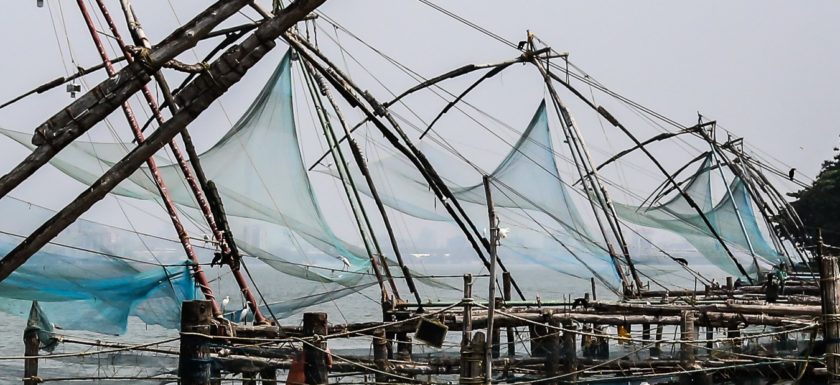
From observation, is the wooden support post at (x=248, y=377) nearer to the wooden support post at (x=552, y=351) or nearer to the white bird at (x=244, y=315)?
the white bird at (x=244, y=315)

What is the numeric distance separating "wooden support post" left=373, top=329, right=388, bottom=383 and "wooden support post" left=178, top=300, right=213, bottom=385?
2.45 meters

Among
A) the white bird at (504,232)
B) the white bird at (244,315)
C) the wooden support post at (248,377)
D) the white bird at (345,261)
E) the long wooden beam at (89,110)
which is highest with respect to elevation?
the long wooden beam at (89,110)

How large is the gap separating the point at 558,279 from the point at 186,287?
60506 millimetres

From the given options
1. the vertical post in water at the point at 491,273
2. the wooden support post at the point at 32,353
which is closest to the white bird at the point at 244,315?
the wooden support post at the point at 32,353

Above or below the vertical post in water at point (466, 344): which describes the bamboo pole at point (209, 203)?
above

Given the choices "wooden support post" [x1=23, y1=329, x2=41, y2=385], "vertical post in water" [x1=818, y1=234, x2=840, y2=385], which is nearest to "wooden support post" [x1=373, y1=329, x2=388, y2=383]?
"wooden support post" [x1=23, y1=329, x2=41, y2=385]

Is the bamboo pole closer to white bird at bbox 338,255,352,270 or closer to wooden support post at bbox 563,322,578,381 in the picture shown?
white bird at bbox 338,255,352,270

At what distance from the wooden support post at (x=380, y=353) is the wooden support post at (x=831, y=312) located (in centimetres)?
443

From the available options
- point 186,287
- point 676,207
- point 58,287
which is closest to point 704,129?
point 676,207

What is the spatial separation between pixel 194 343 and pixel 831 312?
5.80 meters

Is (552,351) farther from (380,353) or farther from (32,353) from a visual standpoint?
(32,353)

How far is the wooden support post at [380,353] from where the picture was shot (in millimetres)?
12695

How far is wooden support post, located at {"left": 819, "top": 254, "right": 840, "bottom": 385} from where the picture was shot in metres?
11.0

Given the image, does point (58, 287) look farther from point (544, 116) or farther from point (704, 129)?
point (704, 129)
